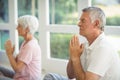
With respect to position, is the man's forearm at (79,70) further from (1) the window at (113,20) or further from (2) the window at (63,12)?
(2) the window at (63,12)

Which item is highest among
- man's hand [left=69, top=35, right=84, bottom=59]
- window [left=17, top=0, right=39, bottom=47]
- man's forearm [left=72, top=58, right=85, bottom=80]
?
window [left=17, top=0, right=39, bottom=47]

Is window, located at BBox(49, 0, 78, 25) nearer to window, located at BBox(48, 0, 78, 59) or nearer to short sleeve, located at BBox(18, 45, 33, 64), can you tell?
window, located at BBox(48, 0, 78, 59)

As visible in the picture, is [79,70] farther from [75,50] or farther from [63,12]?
[63,12]

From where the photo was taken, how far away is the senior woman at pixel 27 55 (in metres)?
2.15

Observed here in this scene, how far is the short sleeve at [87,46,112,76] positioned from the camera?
156cm

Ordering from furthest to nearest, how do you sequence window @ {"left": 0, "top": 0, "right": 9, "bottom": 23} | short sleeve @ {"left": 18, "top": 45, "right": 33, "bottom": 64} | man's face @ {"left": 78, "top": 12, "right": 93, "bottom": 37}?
window @ {"left": 0, "top": 0, "right": 9, "bottom": 23} → short sleeve @ {"left": 18, "top": 45, "right": 33, "bottom": 64} → man's face @ {"left": 78, "top": 12, "right": 93, "bottom": 37}

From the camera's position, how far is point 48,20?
3.09 metres

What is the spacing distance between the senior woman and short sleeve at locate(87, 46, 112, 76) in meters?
Answer: 0.76

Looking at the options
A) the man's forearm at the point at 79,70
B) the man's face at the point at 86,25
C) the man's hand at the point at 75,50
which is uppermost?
the man's face at the point at 86,25

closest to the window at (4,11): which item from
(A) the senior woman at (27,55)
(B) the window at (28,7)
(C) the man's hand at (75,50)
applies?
(B) the window at (28,7)

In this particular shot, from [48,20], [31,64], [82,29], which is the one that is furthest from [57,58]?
[82,29]

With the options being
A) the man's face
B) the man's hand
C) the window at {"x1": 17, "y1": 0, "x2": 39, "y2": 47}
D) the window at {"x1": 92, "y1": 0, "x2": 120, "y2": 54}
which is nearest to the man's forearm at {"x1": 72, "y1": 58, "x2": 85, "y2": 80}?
the man's hand

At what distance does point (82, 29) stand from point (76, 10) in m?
1.13

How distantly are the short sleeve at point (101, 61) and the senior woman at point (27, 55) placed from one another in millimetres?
756
